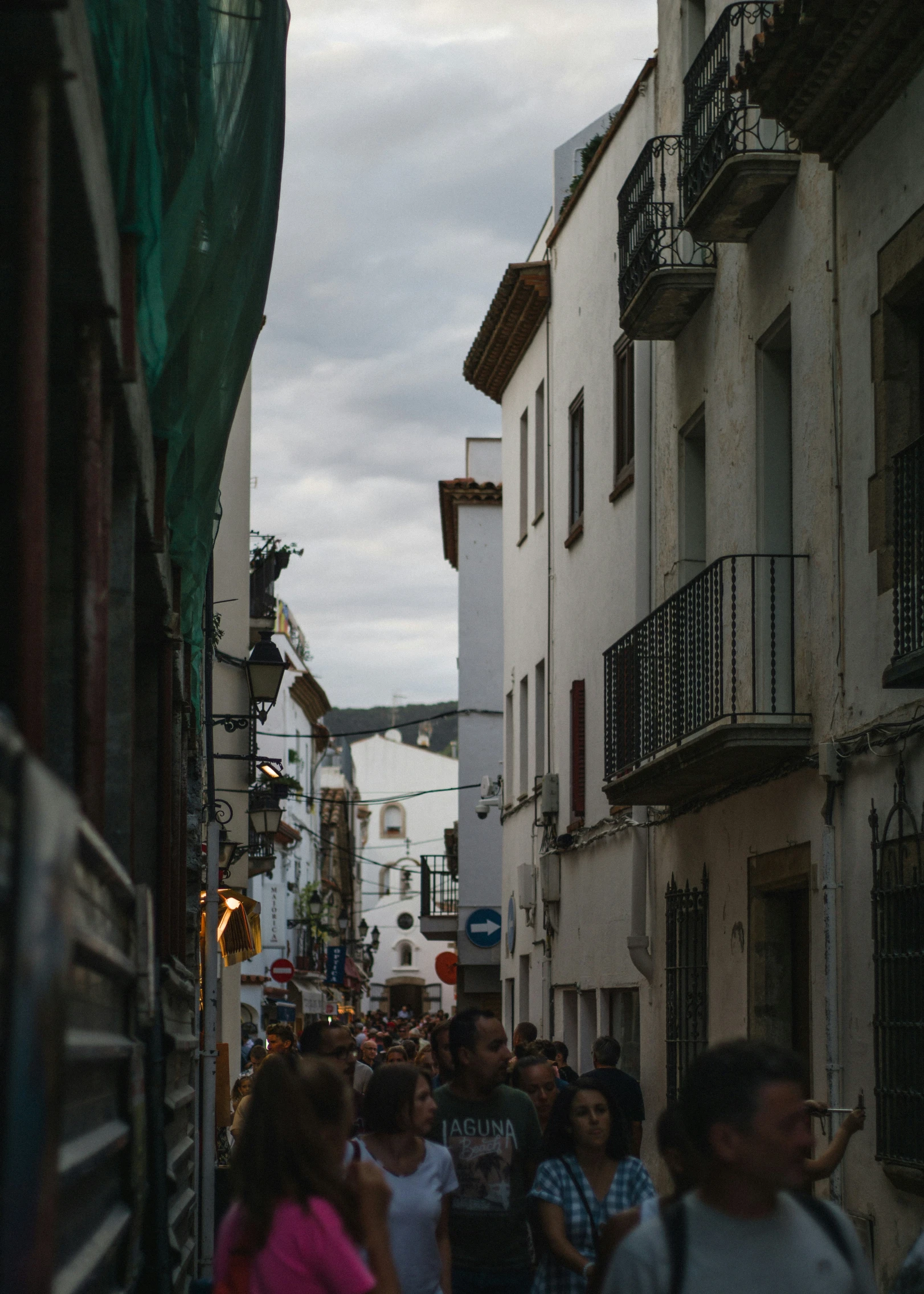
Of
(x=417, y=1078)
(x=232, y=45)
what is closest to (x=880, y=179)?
(x=232, y=45)

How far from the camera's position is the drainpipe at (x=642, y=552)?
18.3m

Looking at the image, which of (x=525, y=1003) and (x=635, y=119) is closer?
(x=635, y=119)

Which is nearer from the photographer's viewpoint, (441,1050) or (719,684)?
(441,1050)

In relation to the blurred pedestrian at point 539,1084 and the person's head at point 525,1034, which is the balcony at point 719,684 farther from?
the blurred pedestrian at point 539,1084

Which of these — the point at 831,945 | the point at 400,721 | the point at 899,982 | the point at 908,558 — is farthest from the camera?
the point at 400,721

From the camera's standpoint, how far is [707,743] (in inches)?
543

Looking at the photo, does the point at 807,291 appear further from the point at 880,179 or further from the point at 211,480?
the point at 211,480

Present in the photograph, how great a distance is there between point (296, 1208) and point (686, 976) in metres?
12.9

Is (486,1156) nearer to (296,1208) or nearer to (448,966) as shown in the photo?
(296,1208)

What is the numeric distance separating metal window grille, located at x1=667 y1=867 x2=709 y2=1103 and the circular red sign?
1636cm

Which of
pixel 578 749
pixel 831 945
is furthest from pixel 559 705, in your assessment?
pixel 831 945

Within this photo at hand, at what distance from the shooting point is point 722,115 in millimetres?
13961

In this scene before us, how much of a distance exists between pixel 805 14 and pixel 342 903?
260 ft

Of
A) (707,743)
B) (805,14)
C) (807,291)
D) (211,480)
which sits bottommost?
(707,743)
